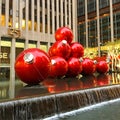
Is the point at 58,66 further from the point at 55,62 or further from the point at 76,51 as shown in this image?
the point at 76,51

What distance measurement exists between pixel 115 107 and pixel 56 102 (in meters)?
2.30

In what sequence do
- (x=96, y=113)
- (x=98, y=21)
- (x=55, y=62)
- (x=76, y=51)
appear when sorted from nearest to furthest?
(x=96, y=113) < (x=55, y=62) < (x=76, y=51) < (x=98, y=21)

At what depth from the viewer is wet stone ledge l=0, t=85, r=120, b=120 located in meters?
6.55

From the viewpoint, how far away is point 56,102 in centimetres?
777

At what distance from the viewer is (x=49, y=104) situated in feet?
24.7

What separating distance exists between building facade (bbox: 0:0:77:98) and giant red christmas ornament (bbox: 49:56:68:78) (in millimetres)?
19085

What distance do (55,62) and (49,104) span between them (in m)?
5.65

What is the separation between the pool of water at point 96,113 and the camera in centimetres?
737

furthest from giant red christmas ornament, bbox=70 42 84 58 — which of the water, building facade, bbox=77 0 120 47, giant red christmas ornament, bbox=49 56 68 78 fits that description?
building facade, bbox=77 0 120 47

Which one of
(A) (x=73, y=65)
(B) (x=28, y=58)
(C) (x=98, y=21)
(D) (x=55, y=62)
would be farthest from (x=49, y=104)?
(C) (x=98, y=21)

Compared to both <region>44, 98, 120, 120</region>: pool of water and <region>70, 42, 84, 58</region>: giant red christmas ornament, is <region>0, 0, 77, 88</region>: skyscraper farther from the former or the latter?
<region>44, 98, 120, 120</region>: pool of water

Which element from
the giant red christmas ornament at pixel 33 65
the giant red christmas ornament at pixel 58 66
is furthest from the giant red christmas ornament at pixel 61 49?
the giant red christmas ornament at pixel 33 65

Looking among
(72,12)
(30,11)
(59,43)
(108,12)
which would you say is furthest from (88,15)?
(59,43)

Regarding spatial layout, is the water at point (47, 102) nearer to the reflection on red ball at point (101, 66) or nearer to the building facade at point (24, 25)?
the reflection on red ball at point (101, 66)
